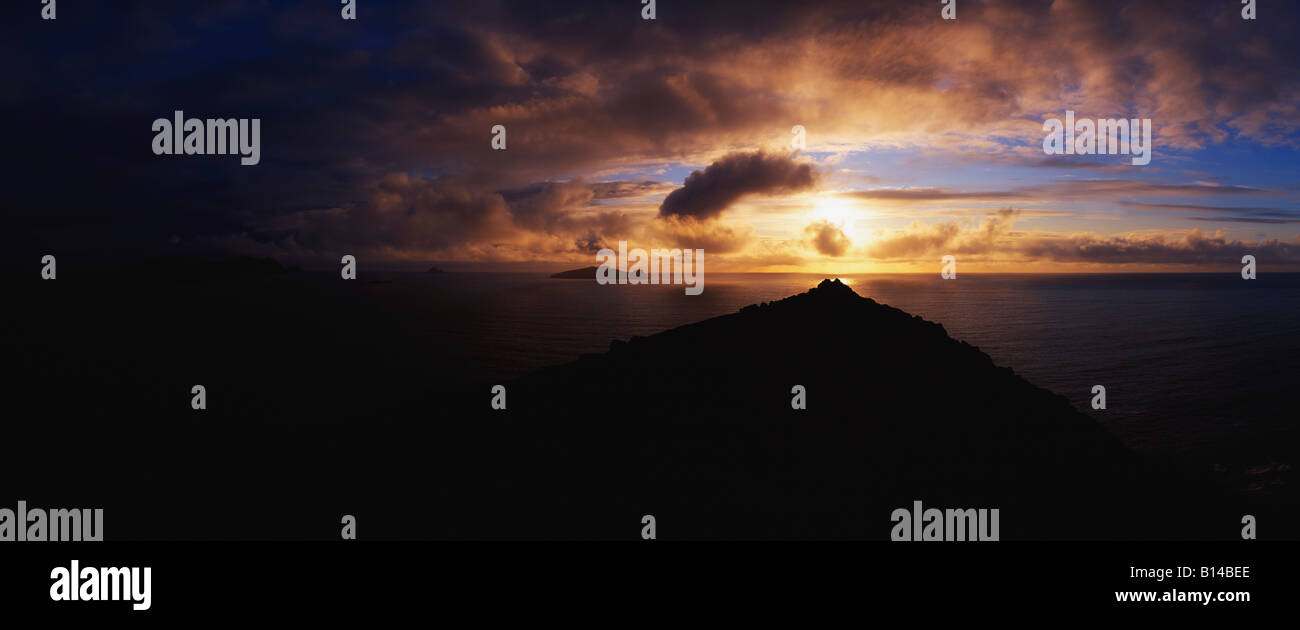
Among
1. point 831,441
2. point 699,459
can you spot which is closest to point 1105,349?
point 831,441

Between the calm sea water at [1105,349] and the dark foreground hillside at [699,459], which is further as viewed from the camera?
the calm sea water at [1105,349]

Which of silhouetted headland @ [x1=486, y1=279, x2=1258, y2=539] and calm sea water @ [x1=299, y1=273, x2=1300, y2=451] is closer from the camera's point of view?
silhouetted headland @ [x1=486, y1=279, x2=1258, y2=539]

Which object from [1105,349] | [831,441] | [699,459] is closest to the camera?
[699,459]

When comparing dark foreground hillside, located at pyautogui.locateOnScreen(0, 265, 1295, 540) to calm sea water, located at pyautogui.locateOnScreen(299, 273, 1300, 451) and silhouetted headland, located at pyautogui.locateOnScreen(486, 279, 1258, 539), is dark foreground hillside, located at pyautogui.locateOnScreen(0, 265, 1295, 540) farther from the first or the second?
calm sea water, located at pyautogui.locateOnScreen(299, 273, 1300, 451)

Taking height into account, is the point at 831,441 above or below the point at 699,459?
above

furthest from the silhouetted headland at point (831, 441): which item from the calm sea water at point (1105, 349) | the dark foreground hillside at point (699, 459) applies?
the calm sea water at point (1105, 349)

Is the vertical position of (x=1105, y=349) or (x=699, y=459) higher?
(x=1105, y=349)

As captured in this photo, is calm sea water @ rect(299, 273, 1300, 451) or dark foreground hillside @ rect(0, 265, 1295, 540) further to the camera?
calm sea water @ rect(299, 273, 1300, 451)

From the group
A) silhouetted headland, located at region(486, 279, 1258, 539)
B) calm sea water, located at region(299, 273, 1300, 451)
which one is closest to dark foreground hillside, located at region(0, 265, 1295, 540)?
silhouetted headland, located at region(486, 279, 1258, 539)

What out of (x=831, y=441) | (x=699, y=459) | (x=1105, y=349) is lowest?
(x=699, y=459)

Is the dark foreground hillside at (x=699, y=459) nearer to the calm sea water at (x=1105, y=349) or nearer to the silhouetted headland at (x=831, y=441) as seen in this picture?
the silhouetted headland at (x=831, y=441)

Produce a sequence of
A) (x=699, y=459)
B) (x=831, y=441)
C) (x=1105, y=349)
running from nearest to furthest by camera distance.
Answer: (x=699, y=459), (x=831, y=441), (x=1105, y=349)

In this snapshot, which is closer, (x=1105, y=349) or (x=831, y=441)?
(x=831, y=441)

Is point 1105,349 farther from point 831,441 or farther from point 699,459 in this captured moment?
point 699,459
